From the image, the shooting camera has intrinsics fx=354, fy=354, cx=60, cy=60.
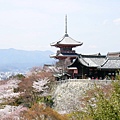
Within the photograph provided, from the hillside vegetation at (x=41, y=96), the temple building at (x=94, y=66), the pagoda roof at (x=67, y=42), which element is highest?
the pagoda roof at (x=67, y=42)

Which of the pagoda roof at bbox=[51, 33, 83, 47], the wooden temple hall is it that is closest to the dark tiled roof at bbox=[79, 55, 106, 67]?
the wooden temple hall

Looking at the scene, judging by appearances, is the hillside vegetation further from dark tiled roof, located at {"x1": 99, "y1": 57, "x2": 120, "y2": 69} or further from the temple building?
dark tiled roof, located at {"x1": 99, "y1": 57, "x2": 120, "y2": 69}

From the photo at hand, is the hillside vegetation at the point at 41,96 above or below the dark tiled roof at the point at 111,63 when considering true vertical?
below

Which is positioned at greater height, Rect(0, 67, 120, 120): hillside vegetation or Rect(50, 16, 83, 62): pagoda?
Rect(50, 16, 83, 62): pagoda

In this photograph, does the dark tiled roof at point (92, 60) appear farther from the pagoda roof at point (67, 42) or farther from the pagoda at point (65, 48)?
the pagoda roof at point (67, 42)

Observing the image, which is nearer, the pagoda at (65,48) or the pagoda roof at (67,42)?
the pagoda at (65,48)

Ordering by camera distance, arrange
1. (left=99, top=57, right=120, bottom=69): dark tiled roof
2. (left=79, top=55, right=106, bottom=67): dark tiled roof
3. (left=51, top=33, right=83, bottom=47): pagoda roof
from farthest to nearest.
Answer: (left=51, top=33, right=83, bottom=47): pagoda roof
(left=79, top=55, right=106, bottom=67): dark tiled roof
(left=99, top=57, right=120, bottom=69): dark tiled roof

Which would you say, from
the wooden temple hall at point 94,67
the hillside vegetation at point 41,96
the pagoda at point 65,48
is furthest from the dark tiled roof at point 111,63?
the pagoda at point 65,48

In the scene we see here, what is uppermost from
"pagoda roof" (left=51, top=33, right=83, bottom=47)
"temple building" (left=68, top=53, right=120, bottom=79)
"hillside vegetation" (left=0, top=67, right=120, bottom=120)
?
"pagoda roof" (left=51, top=33, right=83, bottom=47)

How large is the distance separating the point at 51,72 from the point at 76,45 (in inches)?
314

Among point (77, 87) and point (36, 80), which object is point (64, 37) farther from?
point (77, 87)

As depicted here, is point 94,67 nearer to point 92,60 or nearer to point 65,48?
point 92,60

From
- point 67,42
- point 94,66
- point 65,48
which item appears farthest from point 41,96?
point 67,42

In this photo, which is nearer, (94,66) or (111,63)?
(111,63)
